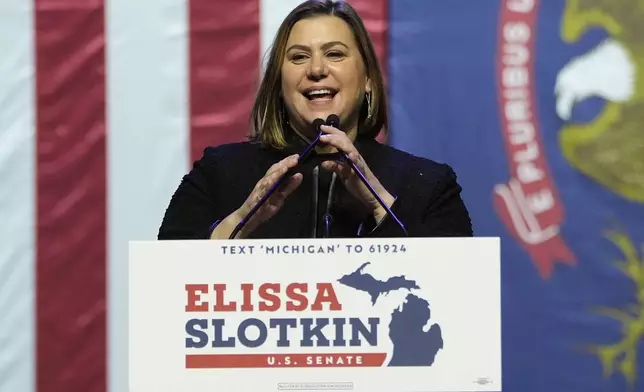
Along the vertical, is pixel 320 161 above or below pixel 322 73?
below

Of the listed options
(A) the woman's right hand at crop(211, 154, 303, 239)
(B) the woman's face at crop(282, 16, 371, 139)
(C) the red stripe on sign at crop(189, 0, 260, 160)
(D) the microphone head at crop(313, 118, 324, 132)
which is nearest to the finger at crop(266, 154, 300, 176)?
(A) the woman's right hand at crop(211, 154, 303, 239)

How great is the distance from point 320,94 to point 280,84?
87mm

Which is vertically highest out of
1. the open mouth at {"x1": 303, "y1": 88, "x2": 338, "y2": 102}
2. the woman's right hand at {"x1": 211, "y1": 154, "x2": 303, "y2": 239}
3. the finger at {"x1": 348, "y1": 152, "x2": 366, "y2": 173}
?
the open mouth at {"x1": 303, "y1": 88, "x2": 338, "y2": 102}

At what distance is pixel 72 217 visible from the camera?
1.59 m

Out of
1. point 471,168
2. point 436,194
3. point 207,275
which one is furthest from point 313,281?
point 471,168

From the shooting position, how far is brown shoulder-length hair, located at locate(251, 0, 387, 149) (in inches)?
46.6

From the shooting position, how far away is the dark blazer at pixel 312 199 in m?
1.06

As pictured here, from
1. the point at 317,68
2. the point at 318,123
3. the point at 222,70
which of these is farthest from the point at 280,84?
the point at 222,70

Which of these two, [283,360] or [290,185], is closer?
[283,360]

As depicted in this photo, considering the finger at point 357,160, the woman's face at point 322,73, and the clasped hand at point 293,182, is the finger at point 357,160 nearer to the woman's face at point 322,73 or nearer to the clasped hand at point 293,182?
the clasped hand at point 293,182

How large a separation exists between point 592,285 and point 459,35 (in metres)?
0.54

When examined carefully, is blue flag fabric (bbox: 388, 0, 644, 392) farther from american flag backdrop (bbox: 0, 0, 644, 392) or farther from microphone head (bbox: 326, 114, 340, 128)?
microphone head (bbox: 326, 114, 340, 128)

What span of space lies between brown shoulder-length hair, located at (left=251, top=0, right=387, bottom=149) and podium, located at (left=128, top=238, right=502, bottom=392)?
439 millimetres

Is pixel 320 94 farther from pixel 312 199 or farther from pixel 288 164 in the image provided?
pixel 288 164
